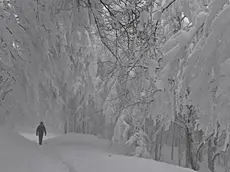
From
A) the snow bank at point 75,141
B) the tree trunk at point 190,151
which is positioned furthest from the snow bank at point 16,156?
the snow bank at point 75,141

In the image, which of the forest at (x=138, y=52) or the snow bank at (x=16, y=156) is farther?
the snow bank at (x=16, y=156)

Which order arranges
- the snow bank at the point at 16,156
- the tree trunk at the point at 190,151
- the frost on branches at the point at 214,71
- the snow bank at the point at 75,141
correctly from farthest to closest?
the snow bank at the point at 75,141
the tree trunk at the point at 190,151
the snow bank at the point at 16,156
the frost on branches at the point at 214,71

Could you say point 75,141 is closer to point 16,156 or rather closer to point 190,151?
point 190,151

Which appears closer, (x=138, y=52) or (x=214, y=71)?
(x=214, y=71)

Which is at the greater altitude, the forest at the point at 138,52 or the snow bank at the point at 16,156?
the forest at the point at 138,52

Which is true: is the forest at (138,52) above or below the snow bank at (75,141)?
above

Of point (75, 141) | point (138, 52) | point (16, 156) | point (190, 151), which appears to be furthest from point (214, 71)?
point (75, 141)

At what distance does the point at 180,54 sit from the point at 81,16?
1.93m

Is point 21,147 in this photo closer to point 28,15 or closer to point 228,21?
point 28,15

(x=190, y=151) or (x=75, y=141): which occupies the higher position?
(x=75, y=141)

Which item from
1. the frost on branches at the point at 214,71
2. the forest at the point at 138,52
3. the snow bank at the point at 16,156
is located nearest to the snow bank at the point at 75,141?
the forest at the point at 138,52

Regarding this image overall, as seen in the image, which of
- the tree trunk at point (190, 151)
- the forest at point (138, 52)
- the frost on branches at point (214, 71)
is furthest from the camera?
the tree trunk at point (190, 151)

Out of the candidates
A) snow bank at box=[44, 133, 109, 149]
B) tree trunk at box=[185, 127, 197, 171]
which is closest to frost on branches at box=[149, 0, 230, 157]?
tree trunk at box=[185, 127, 197, 171]

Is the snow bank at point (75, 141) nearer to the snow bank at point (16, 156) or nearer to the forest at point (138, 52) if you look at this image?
the forest at point (138, 52)
